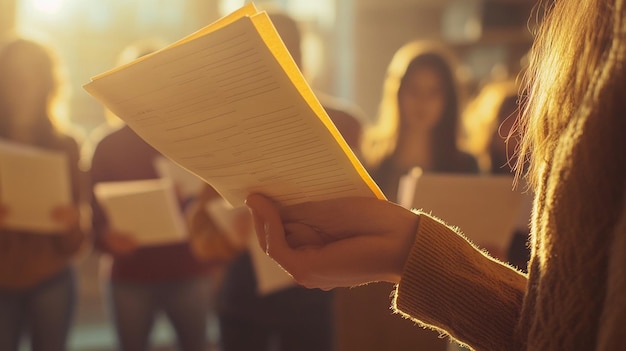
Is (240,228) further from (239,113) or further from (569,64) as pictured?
(569,64)

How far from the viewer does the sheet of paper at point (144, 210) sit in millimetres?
2080

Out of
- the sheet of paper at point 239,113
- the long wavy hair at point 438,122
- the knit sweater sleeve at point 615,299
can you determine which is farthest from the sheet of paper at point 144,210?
the knit sweater sleeve at point 615,299

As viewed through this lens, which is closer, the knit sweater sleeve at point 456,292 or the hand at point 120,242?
the knit sweater sleeve at point 456,292

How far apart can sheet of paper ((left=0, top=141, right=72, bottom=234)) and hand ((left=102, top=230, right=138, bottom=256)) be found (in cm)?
16

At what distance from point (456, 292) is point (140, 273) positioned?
1655mm

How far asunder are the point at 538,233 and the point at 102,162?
1884 mm

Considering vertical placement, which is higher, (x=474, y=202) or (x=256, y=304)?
(x=474, y=202)

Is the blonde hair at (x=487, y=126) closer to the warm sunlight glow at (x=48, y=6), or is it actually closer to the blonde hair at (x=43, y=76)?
the blonde hair at (x=43, y=76)

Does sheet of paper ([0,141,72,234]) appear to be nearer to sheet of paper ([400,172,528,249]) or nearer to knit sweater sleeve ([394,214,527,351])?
sheet of paper ([400,172,528,249])

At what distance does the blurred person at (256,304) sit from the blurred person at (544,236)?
3.75ft

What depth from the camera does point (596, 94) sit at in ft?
1.76

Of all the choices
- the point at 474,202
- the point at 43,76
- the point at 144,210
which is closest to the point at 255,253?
the point at 144,210

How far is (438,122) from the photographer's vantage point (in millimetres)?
2234

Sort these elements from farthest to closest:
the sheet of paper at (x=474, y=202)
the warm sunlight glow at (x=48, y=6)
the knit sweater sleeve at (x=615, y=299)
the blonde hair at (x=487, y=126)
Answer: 1. the warm sunlight glow at (x=48, y=6)
2. the blonde hair at (x=487, y=126)
3. the sheet of paper at (x=474, y=202)
4. the knit sweater sleeve at (x=615, y=299)
